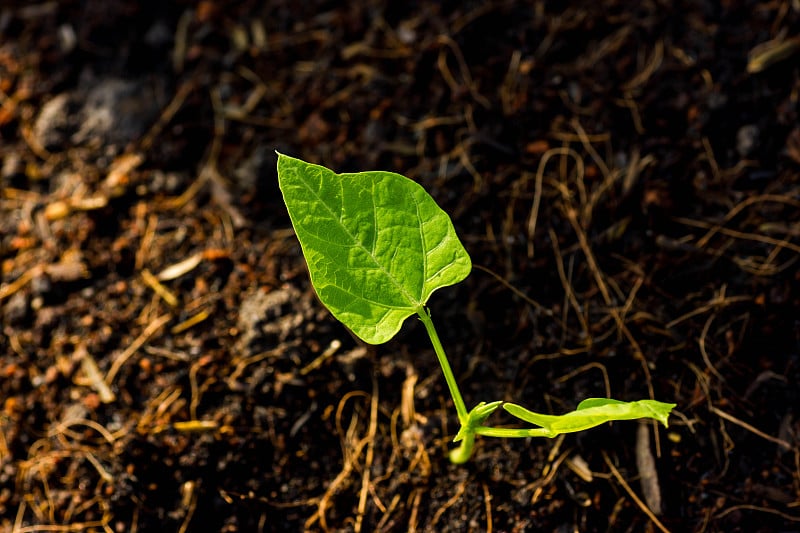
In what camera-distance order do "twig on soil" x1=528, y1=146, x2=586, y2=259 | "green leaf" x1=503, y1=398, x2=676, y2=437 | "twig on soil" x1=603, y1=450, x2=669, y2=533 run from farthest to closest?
"twig on soil" x1=528, y1=146, x2=586, y2=259 < "twig on soil" x1=603, y1=450, x2=669, y2=533 < "green leaf" x1=503, y1=398, x2=676, y2=437

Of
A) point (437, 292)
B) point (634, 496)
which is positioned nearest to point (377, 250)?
point (437, 292)

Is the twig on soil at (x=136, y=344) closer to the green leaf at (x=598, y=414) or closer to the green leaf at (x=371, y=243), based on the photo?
the green leaf at (x=371, y=243)

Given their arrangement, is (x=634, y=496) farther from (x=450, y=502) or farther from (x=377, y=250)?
(x=377, y=250)

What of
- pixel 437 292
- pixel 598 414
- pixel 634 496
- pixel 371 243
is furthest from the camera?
pixel 437 292

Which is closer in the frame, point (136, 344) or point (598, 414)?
point (598, 414)

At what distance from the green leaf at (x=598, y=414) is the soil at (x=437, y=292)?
0.84ft

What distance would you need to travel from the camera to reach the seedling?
0.77 metres

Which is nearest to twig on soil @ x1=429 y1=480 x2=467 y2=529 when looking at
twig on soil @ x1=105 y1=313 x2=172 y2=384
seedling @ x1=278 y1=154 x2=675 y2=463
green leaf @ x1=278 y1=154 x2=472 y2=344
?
seedling @ x1=278 y1=154 x2=675 y2=463

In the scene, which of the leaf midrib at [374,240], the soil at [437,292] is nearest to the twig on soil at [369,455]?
the soil at [437,292]

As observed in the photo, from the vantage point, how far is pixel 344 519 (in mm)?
1003

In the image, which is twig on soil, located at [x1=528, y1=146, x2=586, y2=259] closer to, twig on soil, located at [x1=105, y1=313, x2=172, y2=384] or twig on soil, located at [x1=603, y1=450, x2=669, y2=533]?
twig on soil, located at [x1=603, y1=450, x2=669, y2=533]

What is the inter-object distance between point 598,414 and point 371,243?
0.32 meters

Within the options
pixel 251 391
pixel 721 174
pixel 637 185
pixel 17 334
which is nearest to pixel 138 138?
pixel 17 334

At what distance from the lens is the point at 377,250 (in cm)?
82
